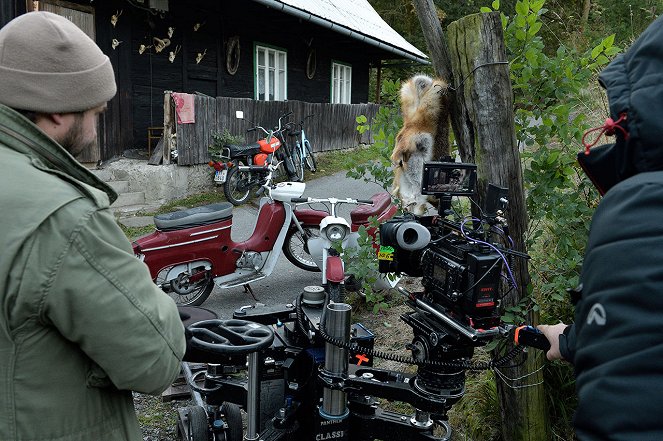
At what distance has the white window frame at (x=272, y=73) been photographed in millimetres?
13961

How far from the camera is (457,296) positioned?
85.9 inches

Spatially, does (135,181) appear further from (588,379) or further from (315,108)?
(588,379)

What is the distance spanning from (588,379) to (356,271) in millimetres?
2470

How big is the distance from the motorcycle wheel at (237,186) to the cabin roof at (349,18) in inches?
132

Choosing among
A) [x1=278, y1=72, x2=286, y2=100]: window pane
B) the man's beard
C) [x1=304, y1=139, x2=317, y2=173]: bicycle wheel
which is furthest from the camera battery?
[x1=278, y1=72, x2=286, y2=100]: window pane

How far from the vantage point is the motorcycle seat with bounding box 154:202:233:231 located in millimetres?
5055

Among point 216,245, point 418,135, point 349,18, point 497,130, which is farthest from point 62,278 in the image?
point 349,18

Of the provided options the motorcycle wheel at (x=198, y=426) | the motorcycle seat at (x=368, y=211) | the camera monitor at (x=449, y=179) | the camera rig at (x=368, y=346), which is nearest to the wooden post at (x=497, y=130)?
the camera rig at (x=368, y=346)

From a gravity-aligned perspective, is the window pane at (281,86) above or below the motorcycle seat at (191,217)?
above

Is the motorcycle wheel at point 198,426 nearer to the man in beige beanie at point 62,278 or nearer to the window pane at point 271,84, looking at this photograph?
the man in beige beanie at point 62,278

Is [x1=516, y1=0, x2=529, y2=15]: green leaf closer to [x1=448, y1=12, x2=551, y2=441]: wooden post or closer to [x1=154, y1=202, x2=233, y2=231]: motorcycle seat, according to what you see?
[x1=448, y1=12, x2=551, y2=441]: wooden post

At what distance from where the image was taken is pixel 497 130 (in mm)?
2834

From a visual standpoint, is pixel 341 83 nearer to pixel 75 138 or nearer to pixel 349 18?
pixel 349 18

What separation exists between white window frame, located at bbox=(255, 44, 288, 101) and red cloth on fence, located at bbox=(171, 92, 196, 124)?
3.88 metres
